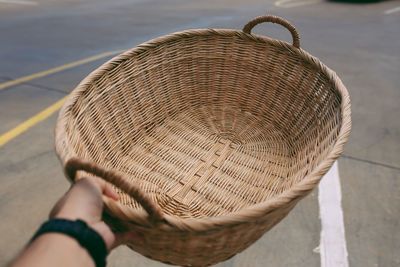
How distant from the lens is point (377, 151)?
2.84 meters

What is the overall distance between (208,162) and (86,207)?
3.59ft

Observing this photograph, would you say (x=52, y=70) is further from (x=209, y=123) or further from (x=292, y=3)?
(x=292, y=3)

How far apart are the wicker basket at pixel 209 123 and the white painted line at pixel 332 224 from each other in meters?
0.39

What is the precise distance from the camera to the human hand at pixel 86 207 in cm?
105

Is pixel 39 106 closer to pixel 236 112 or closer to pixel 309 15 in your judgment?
pixel 236 112

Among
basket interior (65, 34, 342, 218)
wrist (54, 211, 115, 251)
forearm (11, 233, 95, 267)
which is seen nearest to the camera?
forearm (11, 233, 95, 267)

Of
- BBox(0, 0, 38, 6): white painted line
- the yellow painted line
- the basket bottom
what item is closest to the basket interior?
the basket bottom

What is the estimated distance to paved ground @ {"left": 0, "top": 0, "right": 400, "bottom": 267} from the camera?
202cm

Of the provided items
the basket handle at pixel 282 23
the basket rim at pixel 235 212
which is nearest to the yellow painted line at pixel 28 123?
the basket rim at pixel 235 212

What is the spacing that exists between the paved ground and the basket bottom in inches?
12.1

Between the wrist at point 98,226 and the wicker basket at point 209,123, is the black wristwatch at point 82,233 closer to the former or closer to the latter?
the wrist at point 98,226

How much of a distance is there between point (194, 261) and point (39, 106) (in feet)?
9.02

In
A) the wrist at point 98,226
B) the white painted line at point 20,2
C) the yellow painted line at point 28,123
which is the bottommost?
the white painted line at point 20,2

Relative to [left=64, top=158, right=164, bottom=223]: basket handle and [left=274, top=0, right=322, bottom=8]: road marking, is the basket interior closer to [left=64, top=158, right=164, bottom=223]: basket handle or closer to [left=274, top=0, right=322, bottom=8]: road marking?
[left=64, top=158, right=164, bottom=223]: basket handle
